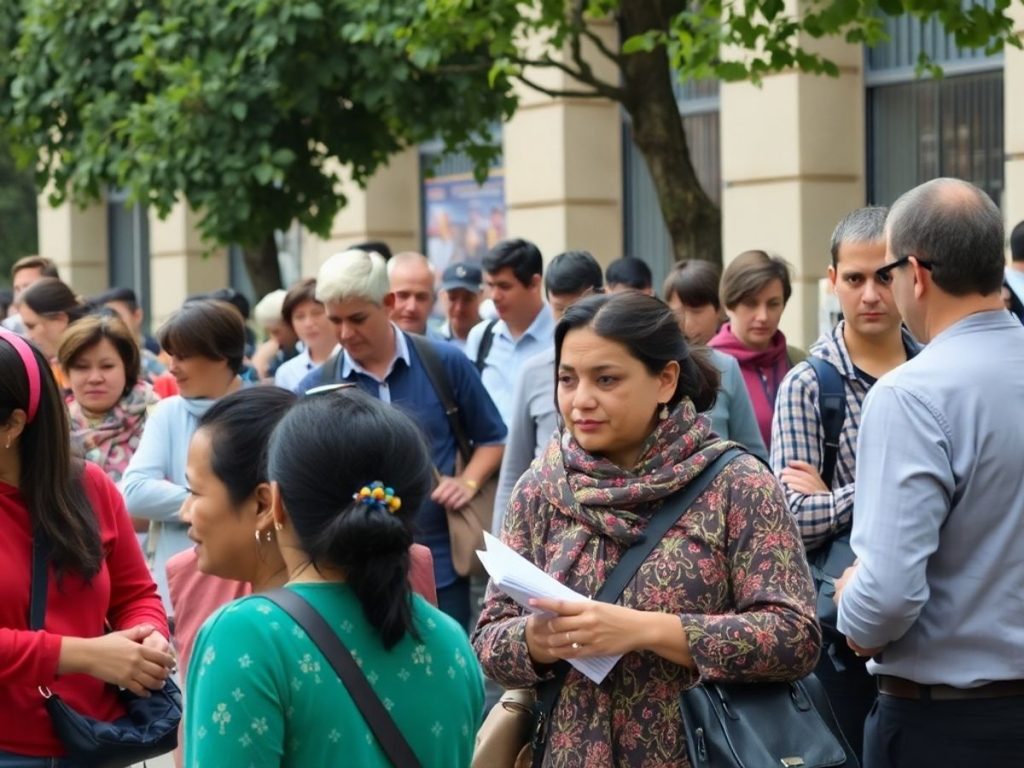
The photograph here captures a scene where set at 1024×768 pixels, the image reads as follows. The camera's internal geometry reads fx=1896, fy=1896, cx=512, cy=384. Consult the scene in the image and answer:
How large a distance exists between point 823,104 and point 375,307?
23.6 ft

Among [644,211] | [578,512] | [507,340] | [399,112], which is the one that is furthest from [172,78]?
[578,512]

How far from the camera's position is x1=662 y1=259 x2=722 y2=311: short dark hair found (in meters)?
8.07

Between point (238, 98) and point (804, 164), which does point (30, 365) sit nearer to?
point (238, 98)

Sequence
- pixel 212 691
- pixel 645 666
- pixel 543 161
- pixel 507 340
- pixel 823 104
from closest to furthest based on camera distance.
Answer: pixel 212 691
pixel 645 666
pixel 507 340
pixel 823 104
pixel 543 161

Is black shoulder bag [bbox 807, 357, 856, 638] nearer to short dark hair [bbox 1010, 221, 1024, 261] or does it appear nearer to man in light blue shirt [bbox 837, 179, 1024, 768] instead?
man in light blue shirt [bbox 837, 179, 1024, 768]

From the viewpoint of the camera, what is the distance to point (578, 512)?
13.4ft

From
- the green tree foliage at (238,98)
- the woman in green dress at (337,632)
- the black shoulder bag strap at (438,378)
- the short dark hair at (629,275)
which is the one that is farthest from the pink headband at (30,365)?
the green tree foliage at (238,98)

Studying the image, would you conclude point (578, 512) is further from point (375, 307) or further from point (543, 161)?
point (543, 161)

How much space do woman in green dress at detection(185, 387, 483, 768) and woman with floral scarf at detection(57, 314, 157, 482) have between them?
450 centimetres

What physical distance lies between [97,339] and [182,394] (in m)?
1.03

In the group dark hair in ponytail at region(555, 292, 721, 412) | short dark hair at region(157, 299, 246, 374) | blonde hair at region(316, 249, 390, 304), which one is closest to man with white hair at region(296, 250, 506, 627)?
blonde hair at region(316, 249, 390, 304)

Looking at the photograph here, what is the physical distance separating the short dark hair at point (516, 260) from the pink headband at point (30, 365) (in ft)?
15.3

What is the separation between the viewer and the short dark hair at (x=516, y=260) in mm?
8922

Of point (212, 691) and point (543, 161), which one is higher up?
point (543, 161)
